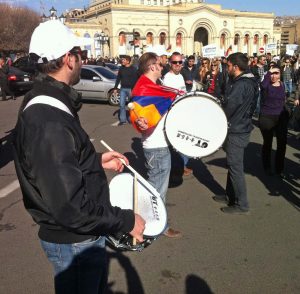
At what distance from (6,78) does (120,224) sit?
18356mm

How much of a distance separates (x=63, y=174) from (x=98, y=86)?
14827 millimetres

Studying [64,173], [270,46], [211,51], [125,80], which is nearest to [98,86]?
[125,80]

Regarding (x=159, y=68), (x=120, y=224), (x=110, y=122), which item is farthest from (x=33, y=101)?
(x=110, y=122)

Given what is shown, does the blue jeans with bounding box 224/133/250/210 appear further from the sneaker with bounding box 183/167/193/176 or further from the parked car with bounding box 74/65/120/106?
the parked car with bounding box 74/65/120/106

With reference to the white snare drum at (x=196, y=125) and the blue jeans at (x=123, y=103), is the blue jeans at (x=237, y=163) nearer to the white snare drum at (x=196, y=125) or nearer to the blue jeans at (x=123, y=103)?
the white snare drum at (x=196, y=125)

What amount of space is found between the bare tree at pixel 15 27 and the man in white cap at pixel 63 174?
6403 cm

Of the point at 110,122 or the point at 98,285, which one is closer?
the point at 98,285

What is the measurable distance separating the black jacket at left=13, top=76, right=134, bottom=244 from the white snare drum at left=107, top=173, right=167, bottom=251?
0.51 m

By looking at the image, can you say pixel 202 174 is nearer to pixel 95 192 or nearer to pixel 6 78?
pixel 95 192

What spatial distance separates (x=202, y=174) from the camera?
22.6 ft

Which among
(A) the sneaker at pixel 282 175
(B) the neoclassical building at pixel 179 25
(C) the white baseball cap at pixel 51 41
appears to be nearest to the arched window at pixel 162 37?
(B) the neoclassical building at pixel 179 25

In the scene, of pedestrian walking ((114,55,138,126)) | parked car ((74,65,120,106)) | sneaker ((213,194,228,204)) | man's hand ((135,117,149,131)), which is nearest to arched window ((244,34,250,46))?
parked car ((74,65,120,106))

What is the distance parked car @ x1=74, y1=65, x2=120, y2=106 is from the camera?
16047 millimetres

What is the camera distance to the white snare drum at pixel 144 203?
7.80 ft
